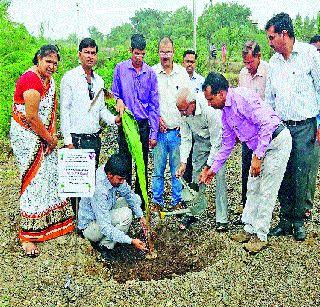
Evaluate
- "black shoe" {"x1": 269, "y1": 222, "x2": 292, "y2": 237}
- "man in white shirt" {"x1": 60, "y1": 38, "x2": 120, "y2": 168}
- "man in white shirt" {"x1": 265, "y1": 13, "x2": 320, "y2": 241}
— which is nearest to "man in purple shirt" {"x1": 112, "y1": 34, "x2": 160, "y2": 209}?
"man in white shirt" {"x1": 60, "y1": 38, "x2": 120, "y2": 168}

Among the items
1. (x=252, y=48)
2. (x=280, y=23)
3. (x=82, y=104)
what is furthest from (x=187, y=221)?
(x=280, y=23)

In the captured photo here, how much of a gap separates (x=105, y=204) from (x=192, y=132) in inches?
48.1

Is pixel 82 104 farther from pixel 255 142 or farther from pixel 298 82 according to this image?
pixel 298 82

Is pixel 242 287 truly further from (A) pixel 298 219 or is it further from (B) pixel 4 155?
(B) pixel 4 155

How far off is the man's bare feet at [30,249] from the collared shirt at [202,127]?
62.3 inches

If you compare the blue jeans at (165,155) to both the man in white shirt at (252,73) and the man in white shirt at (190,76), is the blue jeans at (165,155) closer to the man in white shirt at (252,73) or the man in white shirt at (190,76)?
the man in white shirt at (190,76)

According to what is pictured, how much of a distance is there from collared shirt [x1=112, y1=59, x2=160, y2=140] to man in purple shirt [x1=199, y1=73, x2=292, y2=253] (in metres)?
0.93

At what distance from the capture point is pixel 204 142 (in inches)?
184

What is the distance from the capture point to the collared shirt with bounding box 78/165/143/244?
396 centimetres

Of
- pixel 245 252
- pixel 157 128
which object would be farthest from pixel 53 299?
pixel 157 128

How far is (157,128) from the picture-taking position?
192 inches

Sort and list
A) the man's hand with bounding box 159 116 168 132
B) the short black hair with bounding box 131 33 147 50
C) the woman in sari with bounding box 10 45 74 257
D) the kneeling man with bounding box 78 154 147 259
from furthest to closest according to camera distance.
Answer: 1. the man's hand with bounding box 159 116 168 132
2. the short black hair with bounding box 131 33 147 50
3. the woman in sari with bounding box 10 45 74 257
4. the kneeling man with bounding box 78 154 147 259

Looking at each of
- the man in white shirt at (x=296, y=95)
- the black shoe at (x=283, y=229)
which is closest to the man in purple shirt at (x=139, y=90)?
the man in white shirt at (x=296, y=95)

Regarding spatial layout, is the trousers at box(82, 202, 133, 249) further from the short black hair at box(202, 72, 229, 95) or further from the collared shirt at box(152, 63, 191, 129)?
the short black hair at box(202, 72, 229, 95)
